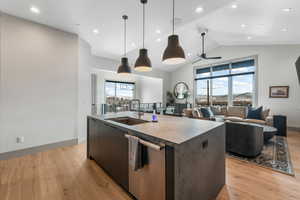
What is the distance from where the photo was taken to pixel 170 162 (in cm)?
115

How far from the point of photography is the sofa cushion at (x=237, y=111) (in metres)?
5.69

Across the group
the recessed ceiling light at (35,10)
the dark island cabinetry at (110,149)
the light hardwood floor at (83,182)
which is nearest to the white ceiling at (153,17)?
the recessed ceiling light at (35,10)

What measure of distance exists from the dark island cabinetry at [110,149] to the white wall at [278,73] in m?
6.49

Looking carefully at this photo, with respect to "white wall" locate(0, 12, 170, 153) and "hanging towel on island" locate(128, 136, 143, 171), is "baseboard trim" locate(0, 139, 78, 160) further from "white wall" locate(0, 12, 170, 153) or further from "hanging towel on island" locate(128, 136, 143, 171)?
"hanging towel on island" locate(128, 136, 143, 171)

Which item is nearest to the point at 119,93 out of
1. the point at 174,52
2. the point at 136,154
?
the point at 174,52

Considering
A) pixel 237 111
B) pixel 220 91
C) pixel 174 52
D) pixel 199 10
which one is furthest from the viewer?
pixel 220 91

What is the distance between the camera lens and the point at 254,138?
2693 millimetres

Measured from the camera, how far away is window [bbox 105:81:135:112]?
8711mm

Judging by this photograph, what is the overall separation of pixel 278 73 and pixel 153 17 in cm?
563

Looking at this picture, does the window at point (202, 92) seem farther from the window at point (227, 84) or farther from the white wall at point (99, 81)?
the white wall at point (99, 81)

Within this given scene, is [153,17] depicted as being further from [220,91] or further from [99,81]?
[99,81]

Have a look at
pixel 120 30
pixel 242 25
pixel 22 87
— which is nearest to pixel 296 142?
pixel 242 25

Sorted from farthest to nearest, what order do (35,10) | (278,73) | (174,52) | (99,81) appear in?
(99,81), (278,73), (35,10), (174,52)

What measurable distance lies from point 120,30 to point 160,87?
5.59m
